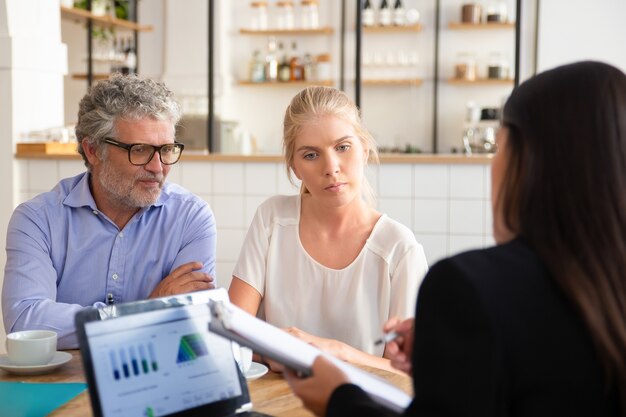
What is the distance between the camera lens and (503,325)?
2.70 ft

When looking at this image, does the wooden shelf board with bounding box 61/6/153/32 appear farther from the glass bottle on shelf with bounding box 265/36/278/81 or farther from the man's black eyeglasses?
the man's black eyeglasses

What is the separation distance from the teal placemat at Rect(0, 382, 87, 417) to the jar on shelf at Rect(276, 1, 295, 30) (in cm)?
645

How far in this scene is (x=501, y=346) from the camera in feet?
2.68

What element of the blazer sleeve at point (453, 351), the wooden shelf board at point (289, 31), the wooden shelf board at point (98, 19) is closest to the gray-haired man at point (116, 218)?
the blazer sleeve at point (453, 351)

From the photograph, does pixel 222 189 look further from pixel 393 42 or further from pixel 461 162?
pixel 393 42

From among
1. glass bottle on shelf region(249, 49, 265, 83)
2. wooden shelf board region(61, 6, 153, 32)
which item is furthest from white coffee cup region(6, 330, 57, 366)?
glass bottle on shelf region(249, 49, 265, 83)

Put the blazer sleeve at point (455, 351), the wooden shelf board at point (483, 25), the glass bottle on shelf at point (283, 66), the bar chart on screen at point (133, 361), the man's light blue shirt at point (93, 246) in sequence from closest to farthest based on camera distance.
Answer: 1. the blazer sleeve at point (455, 351)
2. the bar chart on screen at point (133, 361)
3. the man's light blue shirt at point (93, 246)
4. the wooden shelf board at point (483, 25)
5. the glass bottle on shelf at point (283, 66)

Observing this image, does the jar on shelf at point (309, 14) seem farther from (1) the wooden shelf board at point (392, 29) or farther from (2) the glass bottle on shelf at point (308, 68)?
(1) the wooden shelf board at point (392, 29)

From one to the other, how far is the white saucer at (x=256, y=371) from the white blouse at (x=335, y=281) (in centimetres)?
39

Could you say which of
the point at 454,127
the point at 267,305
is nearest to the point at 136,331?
the point at 267,305

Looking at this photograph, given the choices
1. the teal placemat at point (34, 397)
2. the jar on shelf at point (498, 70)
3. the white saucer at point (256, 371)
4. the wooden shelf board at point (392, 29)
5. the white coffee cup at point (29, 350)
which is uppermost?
the wooden shelf board at point (392, 29)

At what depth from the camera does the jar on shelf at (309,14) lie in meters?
7.56

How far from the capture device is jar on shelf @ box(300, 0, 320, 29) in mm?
7562

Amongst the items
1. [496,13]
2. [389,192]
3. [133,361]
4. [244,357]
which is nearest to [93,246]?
[244,357]
